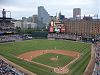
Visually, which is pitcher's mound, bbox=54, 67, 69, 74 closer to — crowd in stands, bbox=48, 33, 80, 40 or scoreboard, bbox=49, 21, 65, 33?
crowd in stands, bbox=48, 33, 80, 40

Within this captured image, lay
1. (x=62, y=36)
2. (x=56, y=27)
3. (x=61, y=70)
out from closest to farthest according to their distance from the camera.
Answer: (x=61, y=70) → (x=56, y=27) → (x=62, y=36)

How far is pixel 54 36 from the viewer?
94.3 meters

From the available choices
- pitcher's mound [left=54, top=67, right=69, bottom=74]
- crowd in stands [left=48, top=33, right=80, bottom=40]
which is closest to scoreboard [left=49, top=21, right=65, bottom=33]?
crowd in stands [left=48, top=33, right=80, bottom=40]

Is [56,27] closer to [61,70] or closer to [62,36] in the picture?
[62,36]

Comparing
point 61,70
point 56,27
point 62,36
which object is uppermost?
point 56,27

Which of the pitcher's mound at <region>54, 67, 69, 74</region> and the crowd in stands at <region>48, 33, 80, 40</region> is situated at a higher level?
the crowd in stands at <region>48, 33, 80, 40</region>

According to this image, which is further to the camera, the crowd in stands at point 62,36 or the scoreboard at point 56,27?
the scoreboard at point 56,27

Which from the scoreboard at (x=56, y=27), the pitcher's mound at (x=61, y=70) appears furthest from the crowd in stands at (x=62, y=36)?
the pitcher's mound at (x=61, y=70)

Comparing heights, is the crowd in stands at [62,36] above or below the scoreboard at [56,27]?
below

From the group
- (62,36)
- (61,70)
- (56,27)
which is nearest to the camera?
(61,70)

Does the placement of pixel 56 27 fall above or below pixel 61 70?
above

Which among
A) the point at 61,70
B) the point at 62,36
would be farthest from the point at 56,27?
the point at 61,70

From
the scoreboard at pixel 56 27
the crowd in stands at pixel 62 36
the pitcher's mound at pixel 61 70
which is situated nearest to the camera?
the pitcher's mound at pixel 61 70

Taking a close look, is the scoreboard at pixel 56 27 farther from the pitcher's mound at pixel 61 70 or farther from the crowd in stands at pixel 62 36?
the pitcher's mound at pixel 61 70
